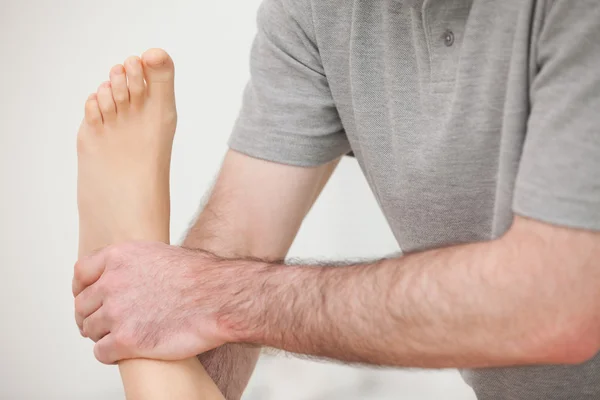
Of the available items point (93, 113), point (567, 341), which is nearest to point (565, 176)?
point (567, 341)

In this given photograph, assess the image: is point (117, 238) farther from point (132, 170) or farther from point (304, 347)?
point (304, 347)

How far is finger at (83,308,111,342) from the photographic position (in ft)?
3.31

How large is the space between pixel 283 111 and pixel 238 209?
163mm

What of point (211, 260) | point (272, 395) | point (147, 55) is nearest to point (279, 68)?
point (147, 55)

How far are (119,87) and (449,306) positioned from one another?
630mm

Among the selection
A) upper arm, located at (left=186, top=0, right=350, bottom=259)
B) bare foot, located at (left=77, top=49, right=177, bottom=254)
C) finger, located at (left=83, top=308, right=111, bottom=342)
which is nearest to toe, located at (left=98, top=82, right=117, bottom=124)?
bare foot, located at (left=77, top=49, right=177, bottom=254)

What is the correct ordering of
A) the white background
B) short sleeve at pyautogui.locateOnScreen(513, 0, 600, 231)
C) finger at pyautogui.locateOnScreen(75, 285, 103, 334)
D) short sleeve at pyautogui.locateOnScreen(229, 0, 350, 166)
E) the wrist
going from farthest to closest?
the white background
short sleeve at pyautogui.locateOnScreen(229, 0, 350, 166)
finger at pyautogui.locateOnScreen(75, 285, 103, 334)
the wrist
short sleeve at pyautogui.locateOnScreen(513, 0, 600, 231)

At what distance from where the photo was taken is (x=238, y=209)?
116cm

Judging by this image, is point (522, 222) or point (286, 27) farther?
point (286, 27)

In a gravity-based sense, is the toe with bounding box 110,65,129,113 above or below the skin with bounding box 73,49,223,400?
above

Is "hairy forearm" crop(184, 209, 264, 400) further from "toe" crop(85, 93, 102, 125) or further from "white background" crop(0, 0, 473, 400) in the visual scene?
"white background" crop(0, 0, 473, 400)

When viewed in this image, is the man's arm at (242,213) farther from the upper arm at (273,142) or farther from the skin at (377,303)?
the skin at (377,303)

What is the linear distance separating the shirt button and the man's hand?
380mm

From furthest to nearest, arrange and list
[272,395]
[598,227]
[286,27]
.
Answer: [272,395] → [286,27] → [598,227]
